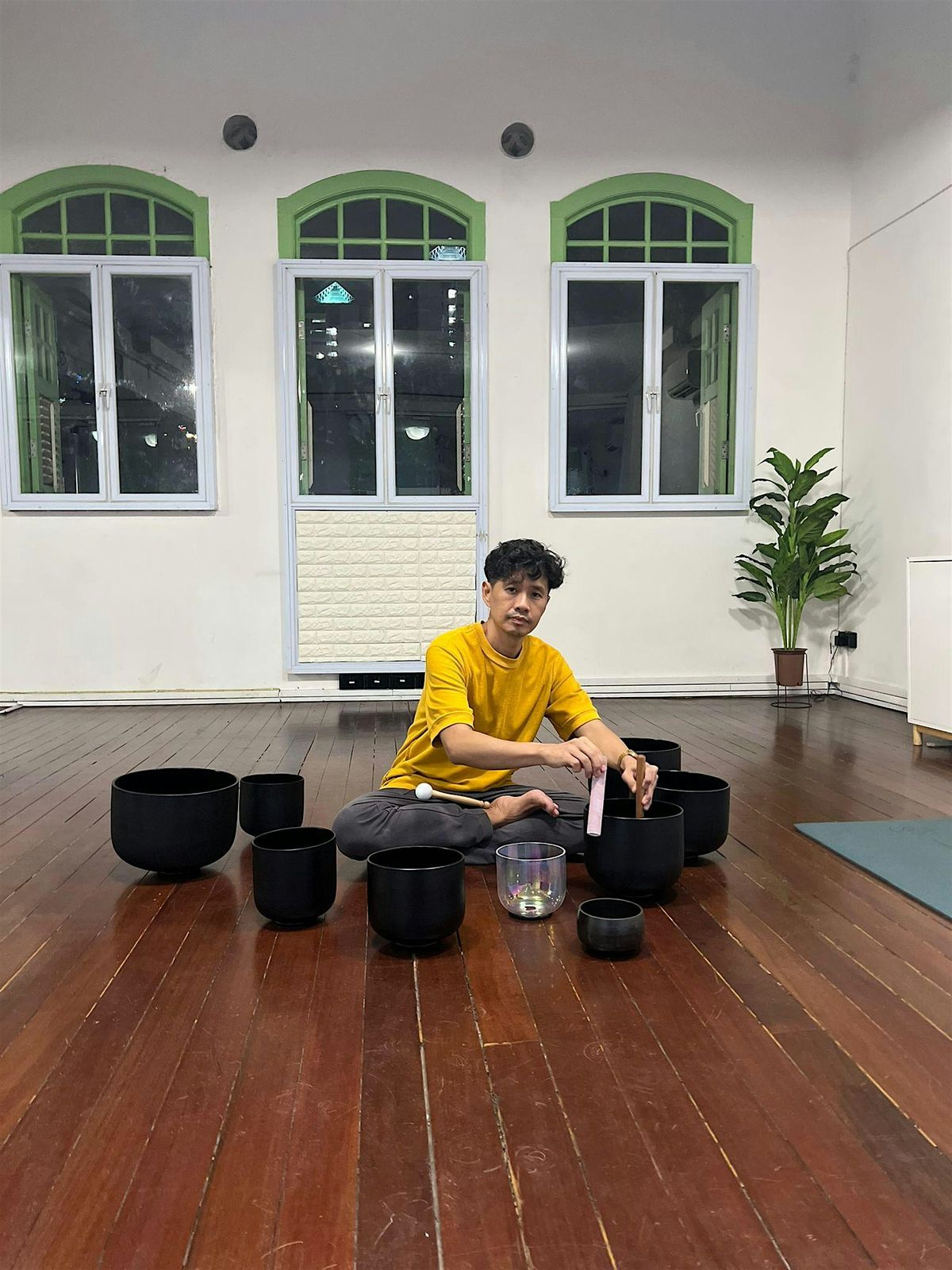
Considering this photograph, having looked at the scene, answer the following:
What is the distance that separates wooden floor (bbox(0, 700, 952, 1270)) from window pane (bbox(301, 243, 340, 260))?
12.7 ft

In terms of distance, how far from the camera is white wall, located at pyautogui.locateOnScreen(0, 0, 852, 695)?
198 inches

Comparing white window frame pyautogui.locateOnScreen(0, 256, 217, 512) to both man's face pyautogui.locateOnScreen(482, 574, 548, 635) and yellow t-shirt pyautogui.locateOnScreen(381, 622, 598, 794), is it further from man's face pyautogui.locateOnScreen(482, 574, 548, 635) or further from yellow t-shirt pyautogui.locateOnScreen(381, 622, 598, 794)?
man's face pyautogui.locateOnScreen(482, 574, 548, 635)

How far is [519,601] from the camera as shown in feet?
6.81

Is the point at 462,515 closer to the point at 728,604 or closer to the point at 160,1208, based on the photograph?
the point at 728,604

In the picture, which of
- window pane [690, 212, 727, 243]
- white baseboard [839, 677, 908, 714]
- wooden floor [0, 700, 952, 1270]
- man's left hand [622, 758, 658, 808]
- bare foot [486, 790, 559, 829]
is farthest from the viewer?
window pane [690, 212, 727, 243]

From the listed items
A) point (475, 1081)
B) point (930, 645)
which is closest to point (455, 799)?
point (475, 1081)

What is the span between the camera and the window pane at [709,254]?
534cm

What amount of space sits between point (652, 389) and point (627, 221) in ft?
3.08

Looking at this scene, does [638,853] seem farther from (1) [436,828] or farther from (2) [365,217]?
Result: (2) [365,217]

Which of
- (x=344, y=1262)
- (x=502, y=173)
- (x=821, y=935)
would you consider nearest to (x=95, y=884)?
(x=344, y=1262)

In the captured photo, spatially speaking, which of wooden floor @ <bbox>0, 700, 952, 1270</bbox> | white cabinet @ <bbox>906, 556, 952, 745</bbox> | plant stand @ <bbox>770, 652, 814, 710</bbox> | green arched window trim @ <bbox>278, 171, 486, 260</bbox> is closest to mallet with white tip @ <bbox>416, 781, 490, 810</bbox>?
wooden floor @ <bbox>0, 700, 952, 1270</bbox>

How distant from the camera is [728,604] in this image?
5.45m

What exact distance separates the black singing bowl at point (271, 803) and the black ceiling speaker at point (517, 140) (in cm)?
405

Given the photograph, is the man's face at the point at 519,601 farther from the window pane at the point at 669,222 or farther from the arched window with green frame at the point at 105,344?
the window pane at the point at 669,222
